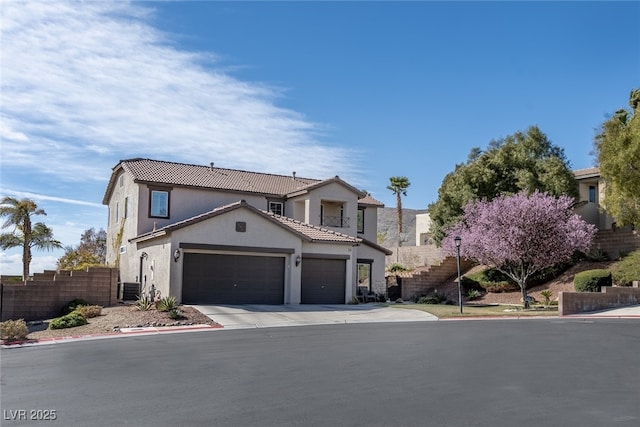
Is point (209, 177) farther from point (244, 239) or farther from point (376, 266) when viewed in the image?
point (376, 266)

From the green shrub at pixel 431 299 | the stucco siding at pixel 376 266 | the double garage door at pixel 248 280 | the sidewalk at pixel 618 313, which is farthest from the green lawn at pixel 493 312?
the stucco siding at pixel 376 266

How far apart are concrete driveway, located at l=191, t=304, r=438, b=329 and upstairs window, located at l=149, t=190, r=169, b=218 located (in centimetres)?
905

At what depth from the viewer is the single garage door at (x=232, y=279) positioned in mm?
29156

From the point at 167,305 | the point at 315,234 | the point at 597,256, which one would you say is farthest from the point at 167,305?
the point at 597,256

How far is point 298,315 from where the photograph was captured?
87.1 feet

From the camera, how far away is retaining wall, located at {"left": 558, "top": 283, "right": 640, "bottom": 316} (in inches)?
1139

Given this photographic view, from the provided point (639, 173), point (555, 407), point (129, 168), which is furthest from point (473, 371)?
point (129, 168)

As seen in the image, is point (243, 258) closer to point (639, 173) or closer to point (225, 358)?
point (225, 358)

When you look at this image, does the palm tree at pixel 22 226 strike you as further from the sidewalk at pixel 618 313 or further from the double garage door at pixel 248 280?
the sidewalk at pixel 618 313

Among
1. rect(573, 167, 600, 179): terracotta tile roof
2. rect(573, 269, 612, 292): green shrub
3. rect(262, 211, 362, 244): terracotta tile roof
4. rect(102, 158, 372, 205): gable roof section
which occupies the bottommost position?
rect(573, 269, 612, 292): green shrub

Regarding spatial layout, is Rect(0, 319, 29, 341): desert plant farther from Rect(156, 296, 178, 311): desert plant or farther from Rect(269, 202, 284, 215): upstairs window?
Rect(269, 202, 284, 215): upstairs window

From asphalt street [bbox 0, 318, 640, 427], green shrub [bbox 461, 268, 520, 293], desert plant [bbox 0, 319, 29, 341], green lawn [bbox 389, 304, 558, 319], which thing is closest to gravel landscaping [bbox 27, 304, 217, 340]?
desert plant [bbox 0, 319, 29, 341]

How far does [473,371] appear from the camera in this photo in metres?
12.5

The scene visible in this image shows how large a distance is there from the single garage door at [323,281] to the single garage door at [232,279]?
1.64m
